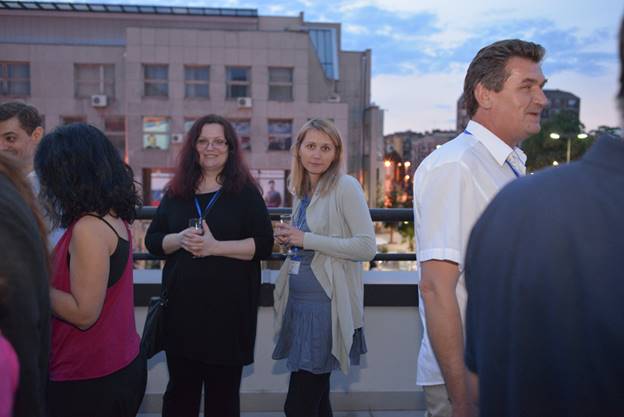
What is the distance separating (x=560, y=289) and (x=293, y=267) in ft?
6.84

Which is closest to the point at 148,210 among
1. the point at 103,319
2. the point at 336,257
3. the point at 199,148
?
the point at 199,148

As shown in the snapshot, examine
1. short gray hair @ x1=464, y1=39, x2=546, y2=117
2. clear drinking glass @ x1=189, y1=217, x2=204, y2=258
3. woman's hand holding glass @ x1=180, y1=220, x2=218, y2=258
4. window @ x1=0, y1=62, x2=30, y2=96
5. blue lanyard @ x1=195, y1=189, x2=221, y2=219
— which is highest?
window @ x1=0, y1=62, x2=30, y2=96

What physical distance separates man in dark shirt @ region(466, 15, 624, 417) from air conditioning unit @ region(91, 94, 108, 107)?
1425 inches

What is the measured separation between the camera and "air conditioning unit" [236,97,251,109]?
35.3 metres

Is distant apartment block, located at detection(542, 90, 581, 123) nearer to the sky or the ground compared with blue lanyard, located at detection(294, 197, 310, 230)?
nearer to the sky

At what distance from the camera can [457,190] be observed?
183 cm

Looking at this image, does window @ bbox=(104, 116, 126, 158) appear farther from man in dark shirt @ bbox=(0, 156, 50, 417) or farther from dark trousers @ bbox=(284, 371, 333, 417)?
man in dark shirt @ bbox=(0, 156, 50, 417)

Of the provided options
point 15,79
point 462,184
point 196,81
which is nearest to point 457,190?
point 462,184

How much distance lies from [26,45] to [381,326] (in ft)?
122

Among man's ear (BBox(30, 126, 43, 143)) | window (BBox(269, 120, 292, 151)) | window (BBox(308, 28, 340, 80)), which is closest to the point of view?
man's ear (BBox(30, 126, 43, 143))

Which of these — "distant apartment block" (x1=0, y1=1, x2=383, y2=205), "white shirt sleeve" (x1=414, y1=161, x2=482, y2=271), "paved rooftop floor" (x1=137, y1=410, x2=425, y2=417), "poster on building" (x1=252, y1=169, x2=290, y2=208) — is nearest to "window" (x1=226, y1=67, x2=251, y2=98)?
"distant apartment block" (x1=0, y1=1, x2=383, y2=205)

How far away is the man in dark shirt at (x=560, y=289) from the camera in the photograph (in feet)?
3.35

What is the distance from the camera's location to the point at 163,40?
3525cm

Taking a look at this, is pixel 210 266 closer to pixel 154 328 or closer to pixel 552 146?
pixel 154 328
